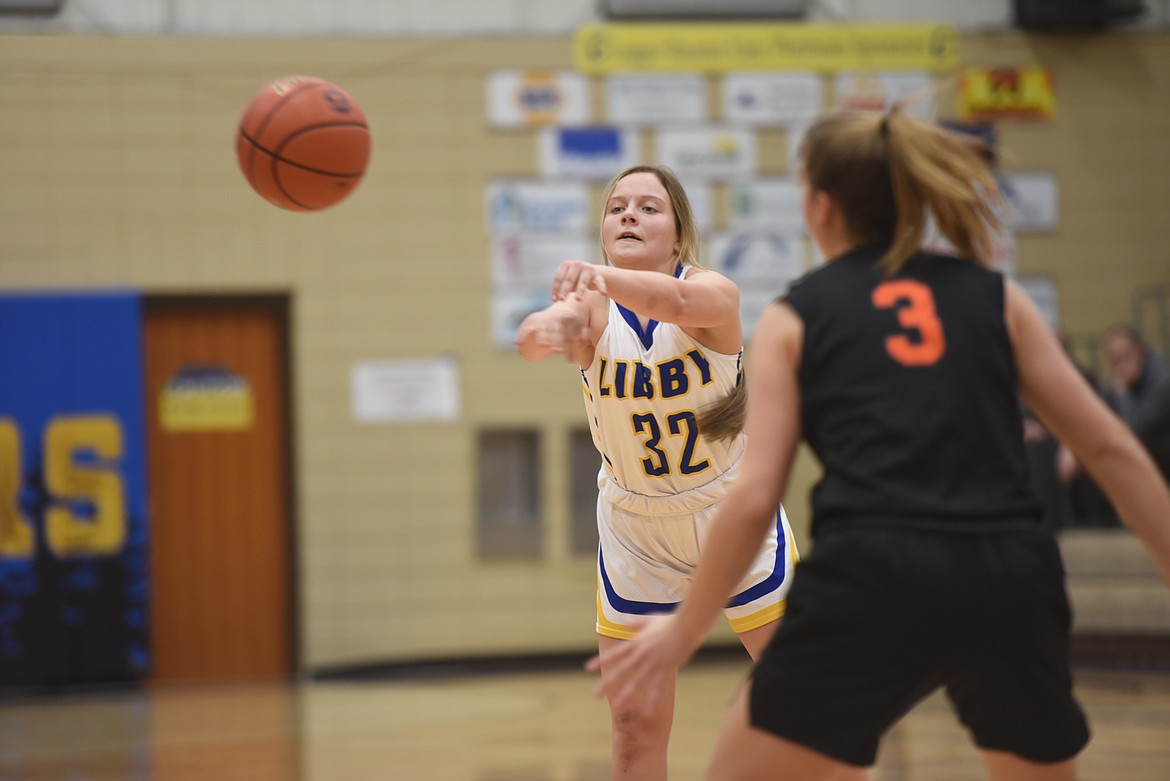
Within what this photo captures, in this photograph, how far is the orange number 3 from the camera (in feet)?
6.59

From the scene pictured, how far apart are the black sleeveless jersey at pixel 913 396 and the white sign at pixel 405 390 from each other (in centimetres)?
714

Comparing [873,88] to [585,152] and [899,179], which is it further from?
[899,179]

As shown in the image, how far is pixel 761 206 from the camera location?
30.7ft

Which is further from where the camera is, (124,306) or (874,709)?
(124,306)

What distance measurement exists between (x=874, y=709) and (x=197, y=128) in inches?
307

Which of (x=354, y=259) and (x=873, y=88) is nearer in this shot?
(x=354, y=259)

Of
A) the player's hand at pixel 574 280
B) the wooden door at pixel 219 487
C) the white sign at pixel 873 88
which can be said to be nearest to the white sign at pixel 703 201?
the white sign at pixel 873 88

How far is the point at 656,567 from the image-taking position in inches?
137

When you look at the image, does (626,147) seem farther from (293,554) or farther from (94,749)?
(94,749)

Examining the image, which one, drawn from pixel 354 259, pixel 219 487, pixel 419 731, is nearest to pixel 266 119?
pixel 419 731

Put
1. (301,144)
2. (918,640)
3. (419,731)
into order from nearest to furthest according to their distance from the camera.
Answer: (918,640), (301,144), (419,731)

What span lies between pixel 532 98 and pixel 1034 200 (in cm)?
364

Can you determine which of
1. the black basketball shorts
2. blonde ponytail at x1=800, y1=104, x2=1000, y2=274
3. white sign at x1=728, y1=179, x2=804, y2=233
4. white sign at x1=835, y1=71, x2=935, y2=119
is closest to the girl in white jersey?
blonde ponytail at x1=800, y1=104, x2=1000, y2=274

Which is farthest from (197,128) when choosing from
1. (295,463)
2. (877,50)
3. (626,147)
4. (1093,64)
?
(1093,64)
